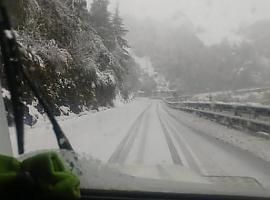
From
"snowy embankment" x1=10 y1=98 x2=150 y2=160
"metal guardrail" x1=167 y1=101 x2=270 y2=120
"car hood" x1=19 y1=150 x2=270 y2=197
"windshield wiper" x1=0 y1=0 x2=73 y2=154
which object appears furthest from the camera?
"metal guardrail" x1=167 y1=101 x2=270 y2=120

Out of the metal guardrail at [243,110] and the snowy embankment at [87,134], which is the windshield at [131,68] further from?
the metal guardrail at [243,110]

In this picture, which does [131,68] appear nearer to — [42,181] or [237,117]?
[42,181]

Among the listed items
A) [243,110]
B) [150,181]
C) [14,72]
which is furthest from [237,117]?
[14,72]

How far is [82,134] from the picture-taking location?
36.2 ft

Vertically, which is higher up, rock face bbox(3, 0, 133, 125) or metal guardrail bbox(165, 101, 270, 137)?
rock face bbox(3, 0, 133, 125)

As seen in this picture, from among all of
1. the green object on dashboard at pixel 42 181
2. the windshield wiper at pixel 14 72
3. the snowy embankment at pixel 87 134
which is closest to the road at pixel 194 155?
the snowy embankment at pixel 87 134

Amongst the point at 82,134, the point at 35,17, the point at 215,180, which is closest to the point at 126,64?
the point at 35,17

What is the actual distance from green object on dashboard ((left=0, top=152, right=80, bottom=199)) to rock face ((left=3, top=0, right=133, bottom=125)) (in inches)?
120

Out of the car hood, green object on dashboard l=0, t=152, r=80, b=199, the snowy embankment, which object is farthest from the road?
green object on dashboard l=0, t=152, r=80, b=199

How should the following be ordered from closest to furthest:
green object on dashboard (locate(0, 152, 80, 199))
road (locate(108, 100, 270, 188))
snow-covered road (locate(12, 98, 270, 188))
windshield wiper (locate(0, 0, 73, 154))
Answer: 1. green object on dashboard (locate(0, 152, 80, 199))
2. windshield wiper (locate(0, 0, 73, 154))
3. road (locate(108, 100, 270, 188))
4. snow-covered road (locate(12, 98, 270, 188))

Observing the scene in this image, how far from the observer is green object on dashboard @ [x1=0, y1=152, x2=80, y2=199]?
2.40 metres

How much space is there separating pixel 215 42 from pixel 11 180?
3.98 m

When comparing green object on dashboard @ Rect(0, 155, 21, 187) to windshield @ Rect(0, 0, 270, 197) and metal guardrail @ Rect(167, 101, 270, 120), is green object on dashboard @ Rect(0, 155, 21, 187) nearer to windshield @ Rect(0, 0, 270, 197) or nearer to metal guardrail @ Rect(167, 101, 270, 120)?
windshield @ Rect(0, 0, 270, 197)

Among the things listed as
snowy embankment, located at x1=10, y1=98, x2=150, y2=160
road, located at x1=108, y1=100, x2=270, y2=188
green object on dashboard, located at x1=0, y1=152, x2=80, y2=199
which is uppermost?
green object on dashboard, located at x1=0, y1=152, x2=80, y2=199
